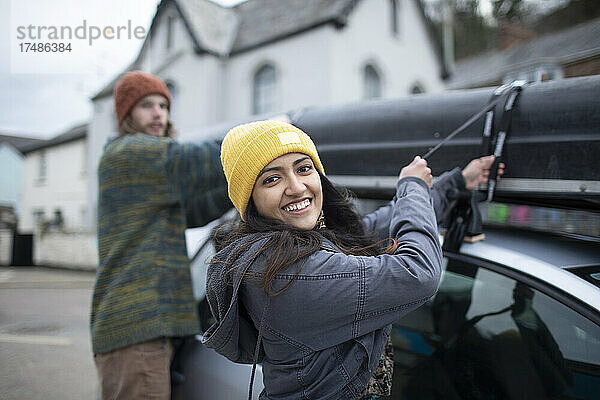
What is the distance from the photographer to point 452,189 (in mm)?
1714

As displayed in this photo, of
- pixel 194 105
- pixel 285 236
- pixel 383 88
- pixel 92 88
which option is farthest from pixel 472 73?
pixel 285 236

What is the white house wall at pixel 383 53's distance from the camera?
12.0 m

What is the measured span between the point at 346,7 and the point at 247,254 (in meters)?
11.9

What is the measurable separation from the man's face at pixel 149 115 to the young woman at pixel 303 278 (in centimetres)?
98

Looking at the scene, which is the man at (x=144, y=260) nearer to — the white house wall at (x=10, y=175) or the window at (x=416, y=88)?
the window at (x=416, y=88)

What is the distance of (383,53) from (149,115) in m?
12.5

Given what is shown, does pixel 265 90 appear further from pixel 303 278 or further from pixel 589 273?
pixel 303 278

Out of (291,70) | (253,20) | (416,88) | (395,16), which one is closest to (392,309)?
(291,70)

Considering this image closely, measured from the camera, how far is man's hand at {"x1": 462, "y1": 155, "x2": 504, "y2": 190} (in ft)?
5.60

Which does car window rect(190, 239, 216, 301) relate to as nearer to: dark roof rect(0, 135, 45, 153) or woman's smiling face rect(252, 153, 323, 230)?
woman's smiling face rect(252, 153, 323, 230)

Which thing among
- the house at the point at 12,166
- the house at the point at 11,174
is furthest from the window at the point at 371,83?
the house at the point at 12,166

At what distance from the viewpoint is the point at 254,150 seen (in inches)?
53.2

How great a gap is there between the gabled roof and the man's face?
13.6m

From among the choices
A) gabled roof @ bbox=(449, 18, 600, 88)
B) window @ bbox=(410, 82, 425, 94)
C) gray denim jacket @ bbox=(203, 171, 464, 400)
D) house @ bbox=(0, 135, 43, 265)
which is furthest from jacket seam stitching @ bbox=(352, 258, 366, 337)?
house @ bbox=(0, 135, 43, 265)
